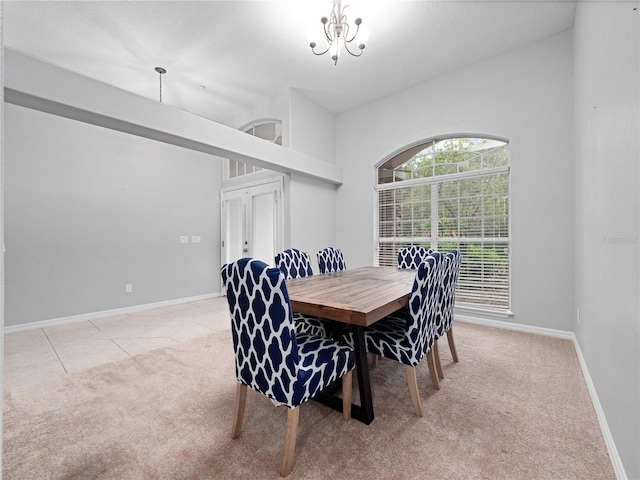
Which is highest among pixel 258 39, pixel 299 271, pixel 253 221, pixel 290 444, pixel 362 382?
pixel 258 39

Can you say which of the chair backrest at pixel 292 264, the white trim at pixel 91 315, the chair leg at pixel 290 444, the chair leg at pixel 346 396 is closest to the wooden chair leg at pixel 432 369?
the chair leg at pixel 346 396

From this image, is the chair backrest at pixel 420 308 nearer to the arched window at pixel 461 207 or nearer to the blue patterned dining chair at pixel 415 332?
the blue patterned dining chair at pixel 415 332

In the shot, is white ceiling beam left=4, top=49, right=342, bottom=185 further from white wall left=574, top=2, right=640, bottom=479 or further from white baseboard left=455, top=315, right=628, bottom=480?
white baseboard left=455, top=315, right=628, bottom=480

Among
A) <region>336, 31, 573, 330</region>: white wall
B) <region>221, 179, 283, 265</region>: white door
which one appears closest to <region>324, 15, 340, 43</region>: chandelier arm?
<region>336, 31, 573, 330</region>: white wall

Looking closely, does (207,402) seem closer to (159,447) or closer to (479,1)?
(159,447)

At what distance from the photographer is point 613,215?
60.9 inches

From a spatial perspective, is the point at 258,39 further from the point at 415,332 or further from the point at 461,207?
the point at 415,332

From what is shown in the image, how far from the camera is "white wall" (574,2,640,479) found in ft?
4.08

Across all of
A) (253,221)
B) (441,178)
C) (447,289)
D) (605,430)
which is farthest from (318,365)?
(253,221)

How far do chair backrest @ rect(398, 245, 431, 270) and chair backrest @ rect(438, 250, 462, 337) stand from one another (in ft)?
3.34

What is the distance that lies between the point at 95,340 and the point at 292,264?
2392 mm

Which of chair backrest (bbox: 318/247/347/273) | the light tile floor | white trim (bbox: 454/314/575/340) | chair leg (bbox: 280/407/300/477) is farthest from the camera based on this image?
chair backrest (bbox: 318/247/347/273)

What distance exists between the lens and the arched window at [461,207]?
3604 mm

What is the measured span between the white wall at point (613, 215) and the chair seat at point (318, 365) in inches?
48.4
